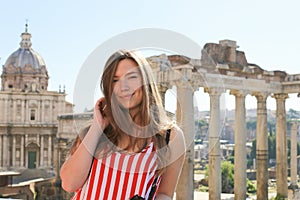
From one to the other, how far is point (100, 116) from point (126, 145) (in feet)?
0.60

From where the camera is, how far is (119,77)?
207 cm

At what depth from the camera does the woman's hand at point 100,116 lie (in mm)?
2010

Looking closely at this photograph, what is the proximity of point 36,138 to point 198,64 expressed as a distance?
105 ft

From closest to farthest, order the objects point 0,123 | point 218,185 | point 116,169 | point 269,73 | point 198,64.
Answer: point 116,169 → point 198,64 → point 218,185 → point 269,73 → point 0,123

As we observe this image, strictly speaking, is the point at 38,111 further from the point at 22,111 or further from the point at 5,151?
the point at 5,151

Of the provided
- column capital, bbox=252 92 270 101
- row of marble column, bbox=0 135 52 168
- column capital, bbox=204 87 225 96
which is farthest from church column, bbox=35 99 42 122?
column capital, bbox=204 87 225 96

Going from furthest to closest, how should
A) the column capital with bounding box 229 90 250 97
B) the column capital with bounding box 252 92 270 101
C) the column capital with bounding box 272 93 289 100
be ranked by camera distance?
the column capital with bounding box 272 93 289 100 → the column capital with bounding box 252 92 270 101 → the column capital with bounding box 229 90 250 97

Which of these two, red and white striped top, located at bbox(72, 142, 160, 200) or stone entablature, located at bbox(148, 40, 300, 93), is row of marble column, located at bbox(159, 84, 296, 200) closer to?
stone entablature, located at bbox(148, 40, 300, 93)

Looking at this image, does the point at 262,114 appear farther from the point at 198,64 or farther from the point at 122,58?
the point at 122,58

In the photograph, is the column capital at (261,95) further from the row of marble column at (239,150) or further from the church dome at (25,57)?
the church dome at (25,57)

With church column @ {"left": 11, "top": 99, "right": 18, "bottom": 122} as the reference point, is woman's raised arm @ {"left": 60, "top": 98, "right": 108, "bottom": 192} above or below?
below

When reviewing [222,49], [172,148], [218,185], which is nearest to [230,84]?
[222,49]

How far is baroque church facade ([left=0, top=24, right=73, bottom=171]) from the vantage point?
133 feet

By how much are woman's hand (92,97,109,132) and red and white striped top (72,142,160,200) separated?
0.14 meters
